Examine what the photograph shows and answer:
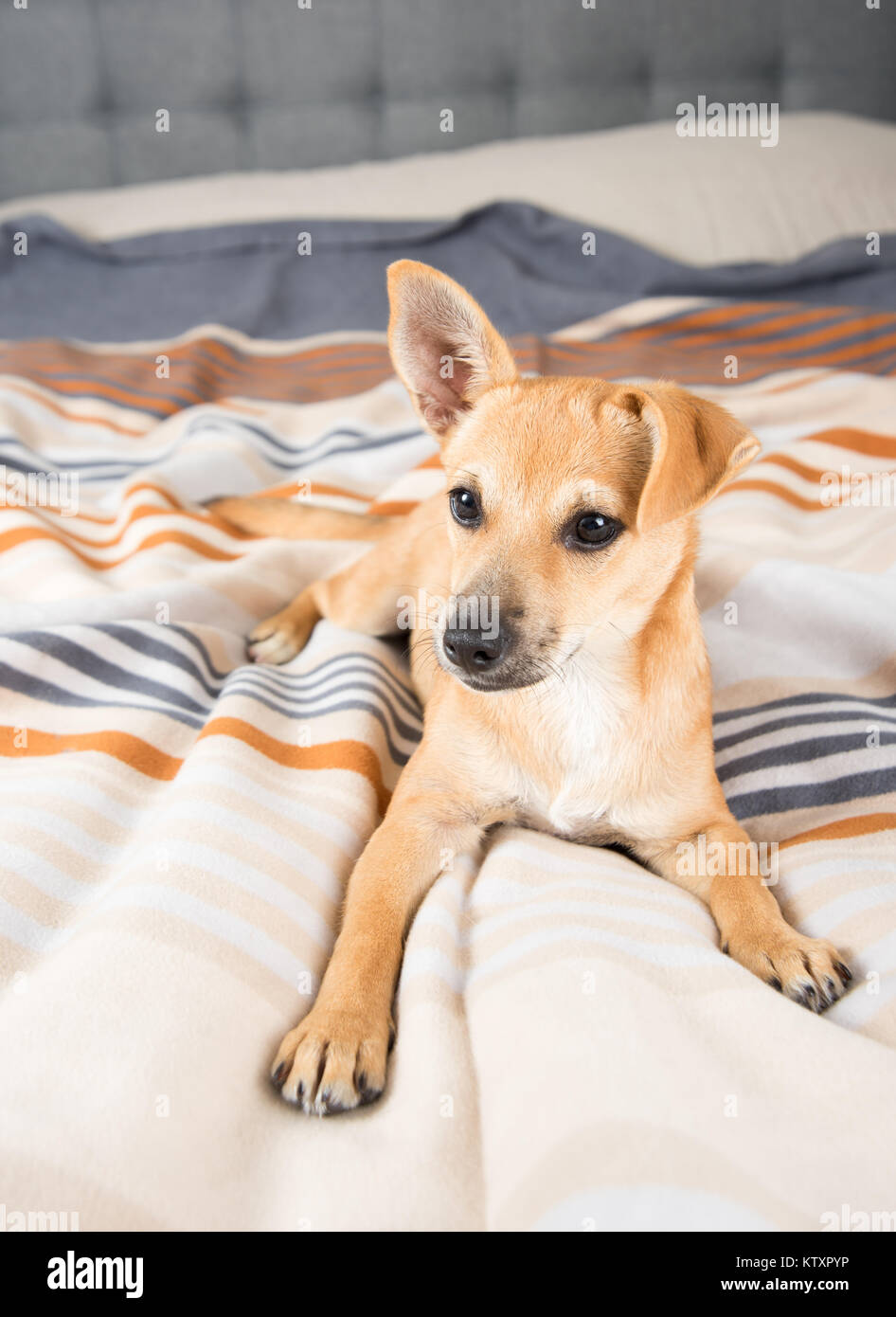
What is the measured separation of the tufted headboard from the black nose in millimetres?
4130

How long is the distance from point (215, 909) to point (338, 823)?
336 millimetres

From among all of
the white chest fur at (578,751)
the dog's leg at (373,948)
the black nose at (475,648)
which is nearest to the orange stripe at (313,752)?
the dog's leg at (373,948)

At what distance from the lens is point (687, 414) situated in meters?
1.29

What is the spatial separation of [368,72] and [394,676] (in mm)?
3726

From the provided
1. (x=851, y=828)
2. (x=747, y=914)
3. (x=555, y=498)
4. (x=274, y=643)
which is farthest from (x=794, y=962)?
(x=274, y=643)

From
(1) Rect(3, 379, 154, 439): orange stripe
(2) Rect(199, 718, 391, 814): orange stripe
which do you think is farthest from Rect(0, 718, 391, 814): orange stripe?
(1) Rect(3, 379, 154, 439): orange stripe

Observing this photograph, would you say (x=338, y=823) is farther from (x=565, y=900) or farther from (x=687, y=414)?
(x=687, y=414)

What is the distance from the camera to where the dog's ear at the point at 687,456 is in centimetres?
122

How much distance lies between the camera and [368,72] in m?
4.57

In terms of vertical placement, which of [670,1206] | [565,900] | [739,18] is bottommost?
[670,1206]

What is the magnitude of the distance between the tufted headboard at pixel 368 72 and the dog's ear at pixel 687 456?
13.1 feet

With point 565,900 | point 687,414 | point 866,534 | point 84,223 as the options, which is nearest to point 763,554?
point 866,534

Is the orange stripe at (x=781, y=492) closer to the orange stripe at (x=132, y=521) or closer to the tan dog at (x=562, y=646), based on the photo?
the tan dog at (x=562, y=646)

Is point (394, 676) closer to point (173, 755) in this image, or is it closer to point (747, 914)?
point (173, 755)
